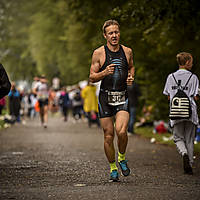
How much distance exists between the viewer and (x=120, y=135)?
8281 millimetres

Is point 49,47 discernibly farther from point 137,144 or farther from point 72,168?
point 72,168

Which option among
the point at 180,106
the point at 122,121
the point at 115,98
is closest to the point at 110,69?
the point at 115,98

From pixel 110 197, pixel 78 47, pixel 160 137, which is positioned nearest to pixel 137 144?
pixel 160 137

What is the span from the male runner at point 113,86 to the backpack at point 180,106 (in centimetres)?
132

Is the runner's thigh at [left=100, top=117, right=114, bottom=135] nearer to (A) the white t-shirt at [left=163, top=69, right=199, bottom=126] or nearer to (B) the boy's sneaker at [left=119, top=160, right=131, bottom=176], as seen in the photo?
(B) the boy's sneaker at [left=119, top=160, right=131, bottom=176]

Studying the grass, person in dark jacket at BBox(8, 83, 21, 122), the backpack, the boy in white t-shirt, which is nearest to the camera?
the backpack

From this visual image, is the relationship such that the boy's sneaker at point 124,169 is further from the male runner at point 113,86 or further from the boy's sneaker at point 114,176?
the boy's sneaker at point 114,176

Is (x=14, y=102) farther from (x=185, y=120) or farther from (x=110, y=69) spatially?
A: (x=110, y=69)

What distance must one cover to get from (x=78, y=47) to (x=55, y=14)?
868 centimetres

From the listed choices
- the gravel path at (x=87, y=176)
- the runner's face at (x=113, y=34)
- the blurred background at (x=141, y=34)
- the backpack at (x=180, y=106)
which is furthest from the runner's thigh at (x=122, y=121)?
the blurred background at (x=141, y=34)

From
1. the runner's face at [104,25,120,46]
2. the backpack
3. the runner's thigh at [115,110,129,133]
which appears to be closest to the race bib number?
the runner's thigh at [115,110,129,133]

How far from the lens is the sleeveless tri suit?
27.1ft

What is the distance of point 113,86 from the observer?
27.2 ft

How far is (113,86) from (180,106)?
1558 mm
